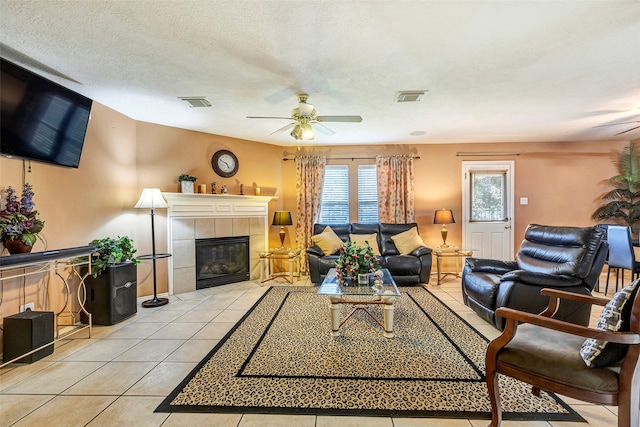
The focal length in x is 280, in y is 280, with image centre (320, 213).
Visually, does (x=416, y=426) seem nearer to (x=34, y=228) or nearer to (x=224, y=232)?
(x=34, y=228)

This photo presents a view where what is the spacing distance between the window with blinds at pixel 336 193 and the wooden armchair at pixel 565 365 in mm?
4014

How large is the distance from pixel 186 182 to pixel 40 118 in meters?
1.75

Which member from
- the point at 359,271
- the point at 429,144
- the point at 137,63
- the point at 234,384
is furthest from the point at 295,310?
the point at 429,144

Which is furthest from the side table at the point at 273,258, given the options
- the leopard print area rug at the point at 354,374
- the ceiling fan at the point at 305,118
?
the ceiling fan at the point at 305,118

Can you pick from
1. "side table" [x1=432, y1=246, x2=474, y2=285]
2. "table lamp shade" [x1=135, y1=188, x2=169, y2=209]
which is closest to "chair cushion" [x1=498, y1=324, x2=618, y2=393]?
"side table" [x1=432, y1=246, x2=474, y2=285]

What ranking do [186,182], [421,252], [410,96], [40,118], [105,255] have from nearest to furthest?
1. [40,118]
2. [105,255]
3. [410,96]
4. [186,182]
5. [421,252]

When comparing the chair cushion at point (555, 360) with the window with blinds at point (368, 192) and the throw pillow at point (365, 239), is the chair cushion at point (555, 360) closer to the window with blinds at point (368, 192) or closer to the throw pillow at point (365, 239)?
the throw pillow at point (365, 239)

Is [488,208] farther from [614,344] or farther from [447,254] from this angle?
[614,344]

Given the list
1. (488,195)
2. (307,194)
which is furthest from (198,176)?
(488,195)

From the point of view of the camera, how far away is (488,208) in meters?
5.36

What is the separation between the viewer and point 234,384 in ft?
6.37

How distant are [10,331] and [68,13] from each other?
8.01ft

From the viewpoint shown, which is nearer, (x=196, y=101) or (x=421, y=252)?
(x=196, y=101)

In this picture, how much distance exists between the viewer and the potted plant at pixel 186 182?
4.16 meters
